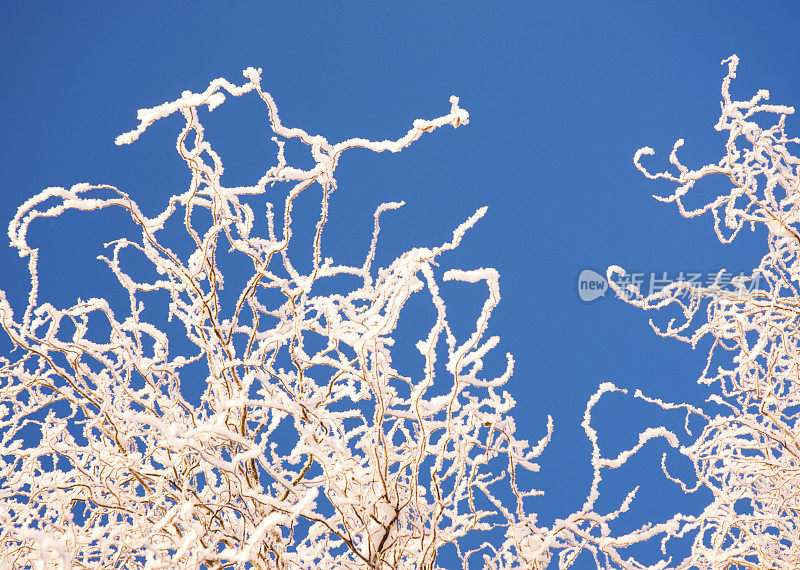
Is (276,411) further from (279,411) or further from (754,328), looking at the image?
(754,328)

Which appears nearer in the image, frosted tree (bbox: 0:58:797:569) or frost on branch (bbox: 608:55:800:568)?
frosted tree (bbox: 0:58:797:569)

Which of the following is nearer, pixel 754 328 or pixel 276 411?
pixel 276 411

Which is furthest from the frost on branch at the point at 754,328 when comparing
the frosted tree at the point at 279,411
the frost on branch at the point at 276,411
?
the frost on branch at the point at 276,411

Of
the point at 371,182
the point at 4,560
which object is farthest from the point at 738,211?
the point at 371,182

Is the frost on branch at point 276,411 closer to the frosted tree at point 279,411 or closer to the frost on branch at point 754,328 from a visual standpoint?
the frosted tree at point 279,411

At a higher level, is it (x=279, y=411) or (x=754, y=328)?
(x=754, y=328)

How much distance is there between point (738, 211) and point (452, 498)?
1.19 meters

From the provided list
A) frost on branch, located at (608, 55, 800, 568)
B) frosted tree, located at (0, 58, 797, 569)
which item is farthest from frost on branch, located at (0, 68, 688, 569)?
frost on branch, located at (608, 55, 800, 568)

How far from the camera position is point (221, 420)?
1315 mm

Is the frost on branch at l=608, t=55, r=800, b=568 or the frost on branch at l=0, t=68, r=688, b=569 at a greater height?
the frost on branch at l=608, t=55, r=800, b=568

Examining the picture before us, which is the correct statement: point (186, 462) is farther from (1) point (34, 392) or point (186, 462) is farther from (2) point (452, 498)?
(2) point (452, 498)

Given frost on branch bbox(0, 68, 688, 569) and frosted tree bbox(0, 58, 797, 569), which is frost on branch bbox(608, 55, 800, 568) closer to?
frosted tree bbox(0, 58, 797, 569)

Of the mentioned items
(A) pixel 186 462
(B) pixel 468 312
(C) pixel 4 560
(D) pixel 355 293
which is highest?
(B) pixel 468 312

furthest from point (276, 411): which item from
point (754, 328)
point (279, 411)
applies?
point (754, 328)
